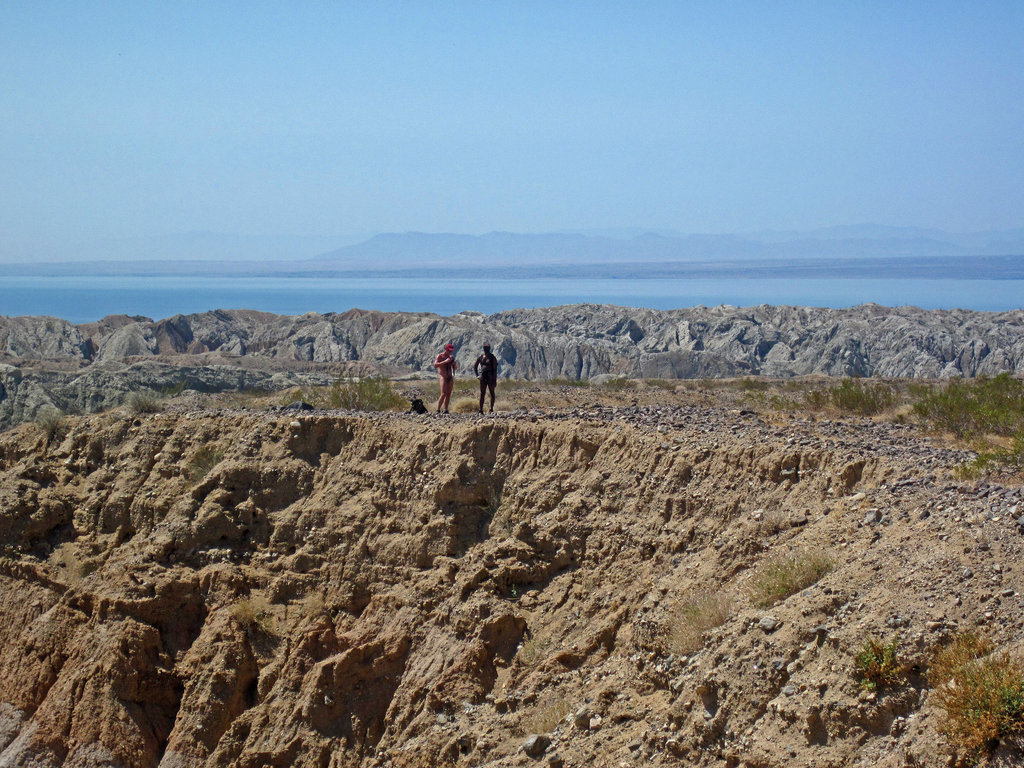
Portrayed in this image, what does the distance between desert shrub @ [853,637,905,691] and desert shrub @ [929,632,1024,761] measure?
1.20 ft

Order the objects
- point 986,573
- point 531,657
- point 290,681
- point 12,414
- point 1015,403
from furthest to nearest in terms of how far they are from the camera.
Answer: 1. point 12,414
2. point 1015,403
3. point 290,681
4. point 531,657
5. point 986,573

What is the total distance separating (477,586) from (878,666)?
5.93 metres

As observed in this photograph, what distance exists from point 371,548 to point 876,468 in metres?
6.81

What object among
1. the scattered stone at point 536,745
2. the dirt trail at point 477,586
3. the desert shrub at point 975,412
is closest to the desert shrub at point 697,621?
the dirt trail at point 477,586

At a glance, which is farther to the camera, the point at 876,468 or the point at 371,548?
the point at 371,548

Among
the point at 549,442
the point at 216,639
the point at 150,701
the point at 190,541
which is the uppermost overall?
the point at 549,442

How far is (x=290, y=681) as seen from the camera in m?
12.4

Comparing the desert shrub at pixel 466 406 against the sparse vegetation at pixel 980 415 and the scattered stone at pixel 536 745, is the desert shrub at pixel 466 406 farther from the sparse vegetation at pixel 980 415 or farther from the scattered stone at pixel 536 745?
the scattered stone at pixel 536 745

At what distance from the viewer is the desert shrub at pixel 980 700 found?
19.6 ft

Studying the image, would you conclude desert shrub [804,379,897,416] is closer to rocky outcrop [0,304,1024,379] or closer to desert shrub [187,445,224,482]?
desert shrub [187,445,224,482]

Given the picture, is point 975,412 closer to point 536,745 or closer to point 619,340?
point 536,745

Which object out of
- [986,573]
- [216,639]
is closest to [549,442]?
[216,639]

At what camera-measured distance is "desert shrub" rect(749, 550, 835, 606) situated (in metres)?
8.69

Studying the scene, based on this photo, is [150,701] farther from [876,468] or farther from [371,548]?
[876,468]
